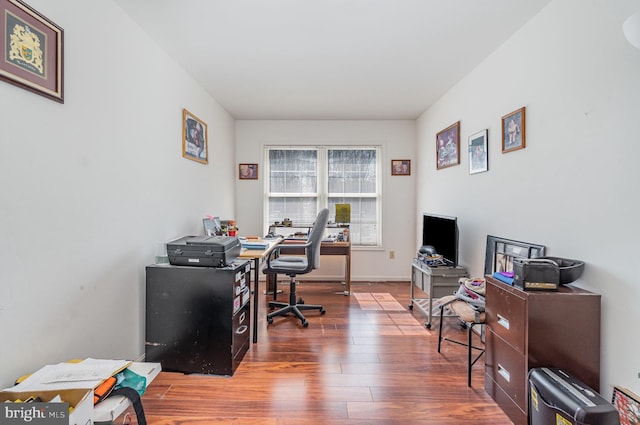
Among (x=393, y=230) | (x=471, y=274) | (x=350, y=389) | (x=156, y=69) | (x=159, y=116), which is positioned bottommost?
(x=350, y=389)

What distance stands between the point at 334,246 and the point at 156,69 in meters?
2.78

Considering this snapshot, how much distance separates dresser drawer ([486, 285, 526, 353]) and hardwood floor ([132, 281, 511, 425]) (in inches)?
18.8

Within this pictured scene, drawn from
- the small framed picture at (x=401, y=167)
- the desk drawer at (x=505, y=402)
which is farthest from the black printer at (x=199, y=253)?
the small framed picture at (x=401, y=167)

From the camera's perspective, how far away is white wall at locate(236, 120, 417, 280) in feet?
15.4

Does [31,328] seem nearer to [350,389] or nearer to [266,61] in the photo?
[350,389]

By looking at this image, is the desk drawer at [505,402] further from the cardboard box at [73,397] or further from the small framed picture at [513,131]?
the cardboard box at [73,397]

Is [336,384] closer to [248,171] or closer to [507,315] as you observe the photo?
[507,315]

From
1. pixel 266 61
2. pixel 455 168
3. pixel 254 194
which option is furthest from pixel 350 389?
pixel 254 194

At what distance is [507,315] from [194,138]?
10.1 feet

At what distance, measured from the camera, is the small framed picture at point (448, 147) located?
128 inches

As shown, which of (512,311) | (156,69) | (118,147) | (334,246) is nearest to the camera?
(512,311)

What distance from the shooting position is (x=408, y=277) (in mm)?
4730

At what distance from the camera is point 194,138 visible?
3111mm

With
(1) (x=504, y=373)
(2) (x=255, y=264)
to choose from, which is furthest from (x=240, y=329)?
(1) (x=504, y=373)
